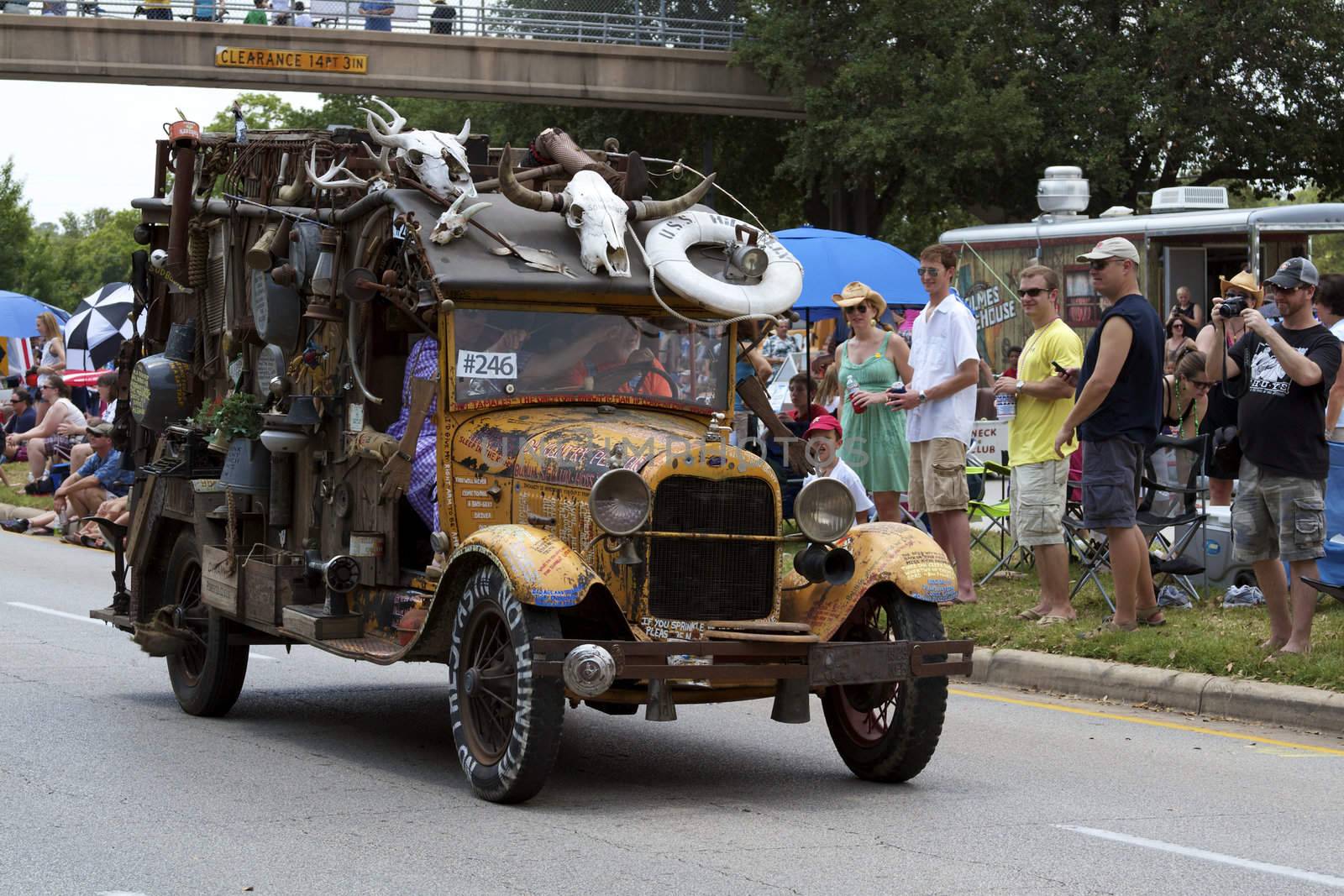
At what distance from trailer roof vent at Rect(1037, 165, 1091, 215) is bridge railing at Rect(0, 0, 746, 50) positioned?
17105 millimetres

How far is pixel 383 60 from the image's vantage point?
1563 inches

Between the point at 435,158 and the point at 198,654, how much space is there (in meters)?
3.38

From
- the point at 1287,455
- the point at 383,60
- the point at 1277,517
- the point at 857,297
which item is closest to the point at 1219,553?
the point at 1277,517

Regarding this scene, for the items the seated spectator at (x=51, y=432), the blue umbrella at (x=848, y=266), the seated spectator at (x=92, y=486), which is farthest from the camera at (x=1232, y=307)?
the seated spectator at (x=51, y=432)

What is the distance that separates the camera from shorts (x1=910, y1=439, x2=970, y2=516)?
1294 centimetres

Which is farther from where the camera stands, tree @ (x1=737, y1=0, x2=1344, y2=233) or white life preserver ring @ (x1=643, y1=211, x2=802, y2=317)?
tree @ (x1=737, y1=0, x2=1344, y2=233)

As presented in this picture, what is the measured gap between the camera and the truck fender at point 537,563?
24.4 feet

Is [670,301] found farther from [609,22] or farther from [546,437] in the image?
[609,22]

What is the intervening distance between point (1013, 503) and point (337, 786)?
6028 mm

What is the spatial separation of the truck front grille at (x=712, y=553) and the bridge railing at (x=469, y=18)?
1239 inches

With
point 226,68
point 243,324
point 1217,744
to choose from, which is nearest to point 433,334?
point 243,324

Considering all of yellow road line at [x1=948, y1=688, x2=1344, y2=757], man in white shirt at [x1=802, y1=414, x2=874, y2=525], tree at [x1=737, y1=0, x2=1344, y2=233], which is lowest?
yellow road line at [x1=948, y1=688, x2=1344, y2=757]

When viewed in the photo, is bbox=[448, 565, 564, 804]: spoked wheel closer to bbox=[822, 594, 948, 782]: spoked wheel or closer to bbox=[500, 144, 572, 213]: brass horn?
bbox=[822, 594, 948, 782]: spoked wheel

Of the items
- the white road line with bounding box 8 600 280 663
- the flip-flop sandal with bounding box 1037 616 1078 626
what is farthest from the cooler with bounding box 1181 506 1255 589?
the white road line with bounding box 8 600 280 663
